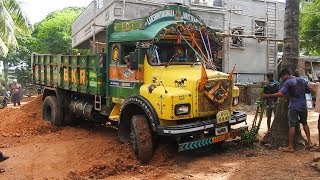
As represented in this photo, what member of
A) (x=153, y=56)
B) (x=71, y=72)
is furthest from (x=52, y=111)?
(x=153, y=56)

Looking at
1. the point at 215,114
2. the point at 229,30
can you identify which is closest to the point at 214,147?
the point at 215,114

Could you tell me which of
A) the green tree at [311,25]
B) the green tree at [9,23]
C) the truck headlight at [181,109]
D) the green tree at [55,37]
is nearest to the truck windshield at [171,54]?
the truck headlight at [181,109]

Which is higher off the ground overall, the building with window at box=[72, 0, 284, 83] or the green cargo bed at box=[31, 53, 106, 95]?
the building with window at box=[72, 0, 284, 83]

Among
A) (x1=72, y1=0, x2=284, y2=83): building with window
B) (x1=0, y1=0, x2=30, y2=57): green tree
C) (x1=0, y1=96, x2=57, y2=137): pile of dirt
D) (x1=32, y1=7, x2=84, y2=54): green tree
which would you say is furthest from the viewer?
(x1=32, y1=7, x2=84, y2=54): green tree

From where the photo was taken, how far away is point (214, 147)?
305 inches

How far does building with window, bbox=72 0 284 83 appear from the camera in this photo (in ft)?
56.2

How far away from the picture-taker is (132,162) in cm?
698

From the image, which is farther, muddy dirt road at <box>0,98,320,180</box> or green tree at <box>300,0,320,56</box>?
green tree at <box>300,0,320,56</box>

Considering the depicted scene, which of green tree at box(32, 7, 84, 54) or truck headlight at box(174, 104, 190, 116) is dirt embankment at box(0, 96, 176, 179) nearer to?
truck headlight at box(174, 104, 190, 116)

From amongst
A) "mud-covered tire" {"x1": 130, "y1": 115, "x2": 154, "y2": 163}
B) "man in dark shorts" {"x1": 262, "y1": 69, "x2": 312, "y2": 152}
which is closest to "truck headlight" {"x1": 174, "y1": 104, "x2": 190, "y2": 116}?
"mud-covered tire" {"x1": 130, "y1": 115, "x2": 154, "y2": 163}

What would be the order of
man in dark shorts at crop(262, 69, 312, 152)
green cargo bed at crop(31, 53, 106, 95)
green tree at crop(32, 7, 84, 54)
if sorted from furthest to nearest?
green tree at crop(32, 7, 84, 54) < green cargo bed at crop(31, 53, 106, 95) < man in dark shorts at crop(262, 69, 312, 152)

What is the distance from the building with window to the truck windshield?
329 inches

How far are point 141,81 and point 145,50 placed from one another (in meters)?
0.60

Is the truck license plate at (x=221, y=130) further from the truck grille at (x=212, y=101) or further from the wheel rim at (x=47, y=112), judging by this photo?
the wheel rim at (x=47, y=112)
